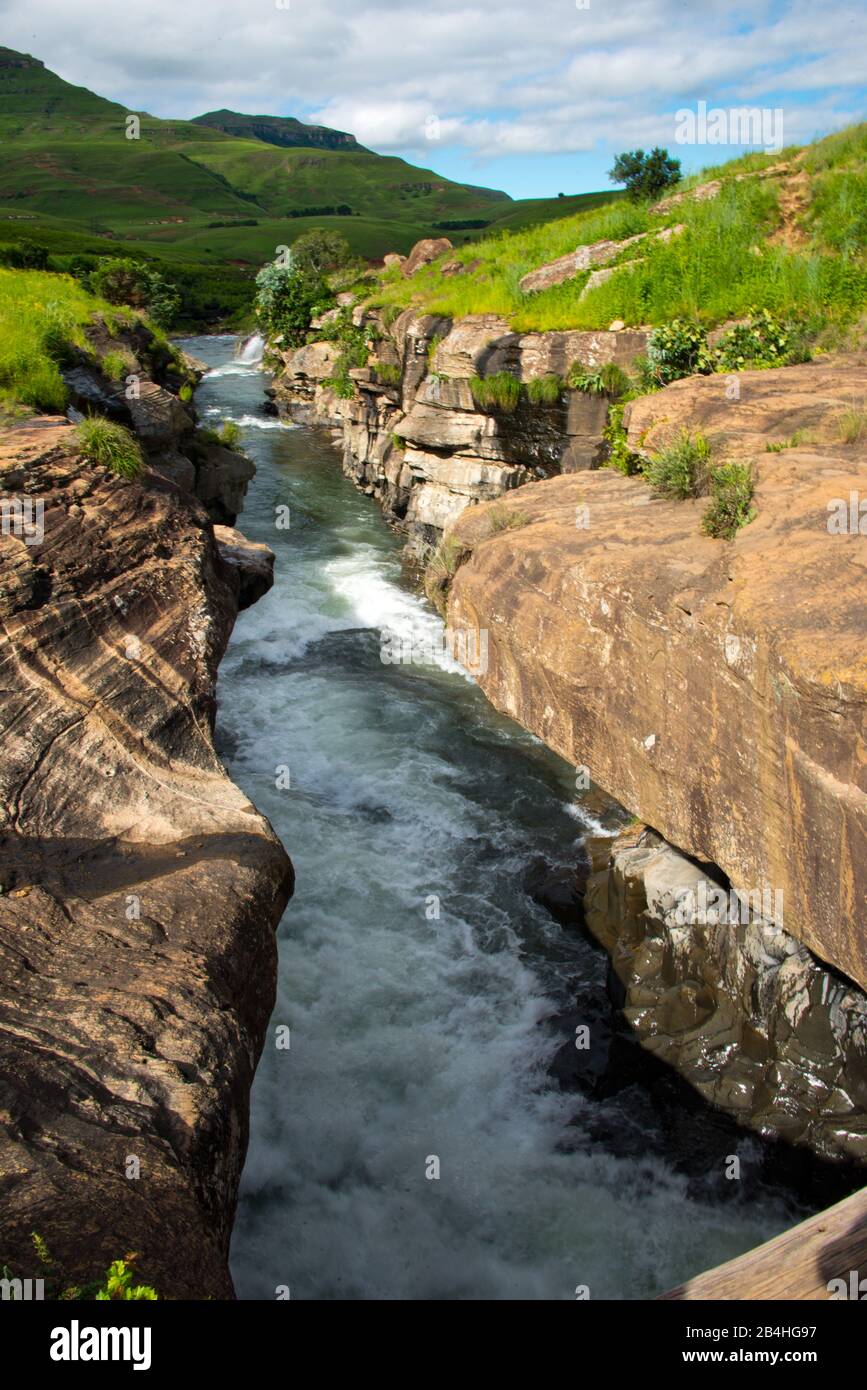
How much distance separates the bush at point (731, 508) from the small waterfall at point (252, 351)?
5474 centimetres

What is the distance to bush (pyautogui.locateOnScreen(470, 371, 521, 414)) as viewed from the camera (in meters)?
21.9

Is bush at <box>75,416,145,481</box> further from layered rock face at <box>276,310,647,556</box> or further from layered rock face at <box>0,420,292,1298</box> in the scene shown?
layered rock face at <box>276,310,647,556</box>

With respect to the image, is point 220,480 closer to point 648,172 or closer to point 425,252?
point 648,172

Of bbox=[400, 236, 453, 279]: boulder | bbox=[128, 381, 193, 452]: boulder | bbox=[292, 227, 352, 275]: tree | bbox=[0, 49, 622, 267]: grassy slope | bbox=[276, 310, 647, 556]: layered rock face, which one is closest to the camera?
bbox=[128, 381, 193, 452]: boulder

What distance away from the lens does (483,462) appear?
23.6 meters

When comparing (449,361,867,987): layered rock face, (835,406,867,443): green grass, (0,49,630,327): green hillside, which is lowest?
(449,361,867,987): layered rock face

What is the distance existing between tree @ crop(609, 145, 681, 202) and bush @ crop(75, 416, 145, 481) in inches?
831

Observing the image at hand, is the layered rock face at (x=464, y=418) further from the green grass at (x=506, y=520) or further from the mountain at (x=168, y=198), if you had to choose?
the mountain at (x=168, y=198)

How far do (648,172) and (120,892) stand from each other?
27388 millimetres

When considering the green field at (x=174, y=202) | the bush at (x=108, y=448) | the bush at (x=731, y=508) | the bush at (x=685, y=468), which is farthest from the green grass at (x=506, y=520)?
the green field at (x=174, y=202)

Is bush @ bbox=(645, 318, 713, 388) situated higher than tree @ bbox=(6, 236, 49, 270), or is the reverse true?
tree @ bbox=(6, 236, 49, 270)

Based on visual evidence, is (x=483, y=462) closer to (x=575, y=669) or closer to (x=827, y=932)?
(x=575, y=669)

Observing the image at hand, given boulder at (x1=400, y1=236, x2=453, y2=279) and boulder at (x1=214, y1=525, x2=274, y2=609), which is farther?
boulder at (x1=400, y1=236, x2=453, y2=279)

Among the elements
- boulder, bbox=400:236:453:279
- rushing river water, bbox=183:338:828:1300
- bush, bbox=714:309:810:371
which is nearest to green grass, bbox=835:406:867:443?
bush, bbox=714:309:810:371
